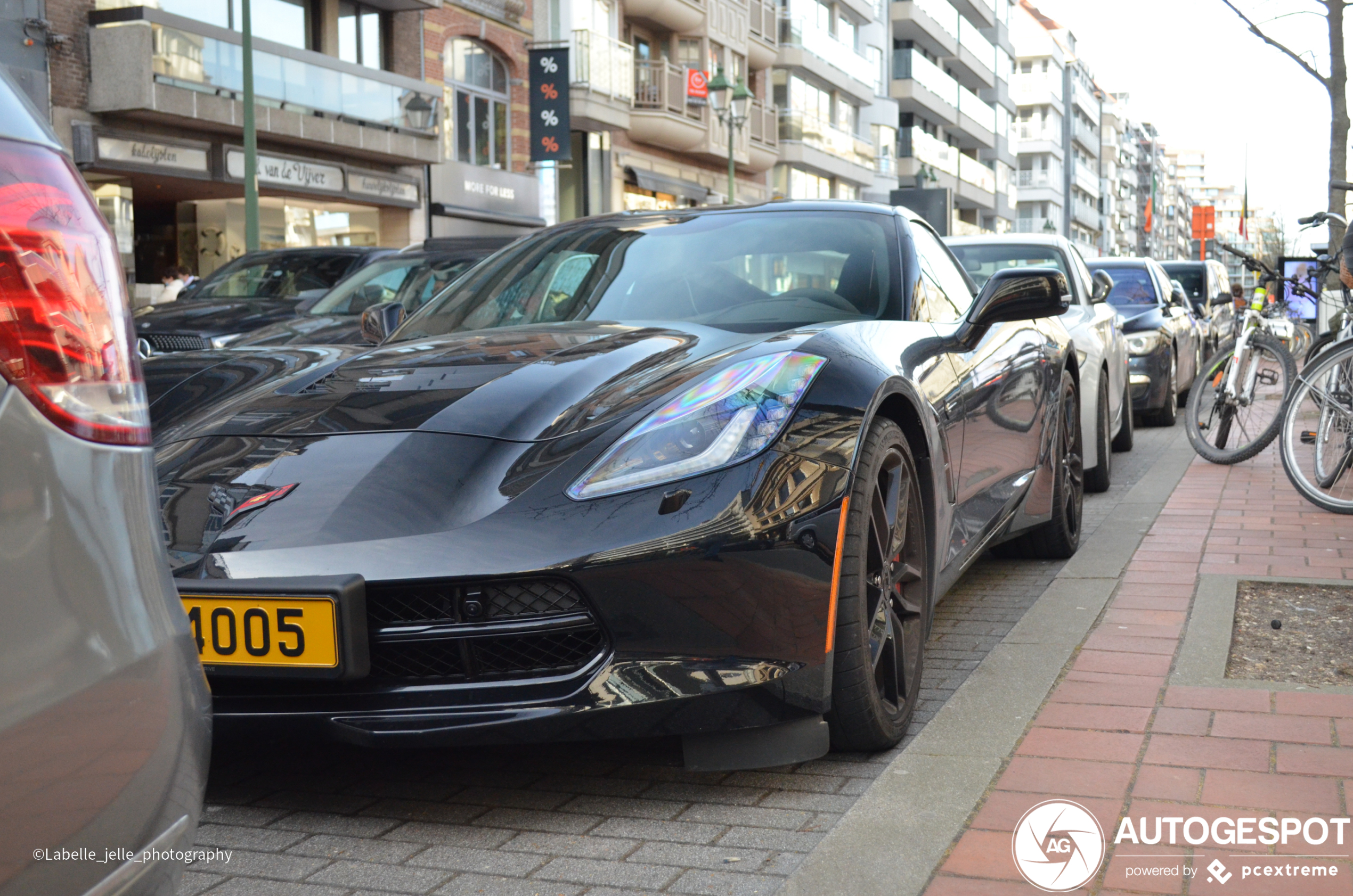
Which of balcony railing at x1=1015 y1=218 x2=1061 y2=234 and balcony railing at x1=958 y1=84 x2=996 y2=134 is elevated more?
balcony railing at x1=958 y1=84 x2=996 y2=134

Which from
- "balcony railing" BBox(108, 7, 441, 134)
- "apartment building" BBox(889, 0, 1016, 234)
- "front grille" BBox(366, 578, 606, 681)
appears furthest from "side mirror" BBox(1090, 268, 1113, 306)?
"apartment building" BBox(889, 0, 1016, 234)

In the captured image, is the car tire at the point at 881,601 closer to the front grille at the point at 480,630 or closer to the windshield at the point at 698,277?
the front grille at the point at 480,630

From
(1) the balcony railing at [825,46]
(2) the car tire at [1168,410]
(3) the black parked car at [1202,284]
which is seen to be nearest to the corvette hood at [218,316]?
(2) the car tire at [1168,410]

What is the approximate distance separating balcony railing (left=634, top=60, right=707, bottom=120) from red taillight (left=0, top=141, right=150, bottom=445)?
31.7 meters

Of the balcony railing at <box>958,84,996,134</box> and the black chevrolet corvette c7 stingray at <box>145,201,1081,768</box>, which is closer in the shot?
the black chevrolet corvette c7 stingray at <box>145,201,1081,768</box>

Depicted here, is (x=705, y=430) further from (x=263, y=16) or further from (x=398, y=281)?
(x=263, y=16)

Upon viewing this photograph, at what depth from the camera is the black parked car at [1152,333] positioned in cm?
1139

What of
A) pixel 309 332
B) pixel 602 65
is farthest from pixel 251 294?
pixel 602 65

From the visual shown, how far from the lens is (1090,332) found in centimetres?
732

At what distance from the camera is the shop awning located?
1284 inches

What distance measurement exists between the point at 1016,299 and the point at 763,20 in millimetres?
36687

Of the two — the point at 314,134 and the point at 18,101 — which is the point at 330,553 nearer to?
the point at 18,101

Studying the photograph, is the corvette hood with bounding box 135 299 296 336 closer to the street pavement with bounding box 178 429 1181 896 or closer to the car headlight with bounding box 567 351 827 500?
the street pavement with bounding box 178 429 1181 896

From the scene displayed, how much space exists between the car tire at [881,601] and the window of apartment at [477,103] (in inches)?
1006
